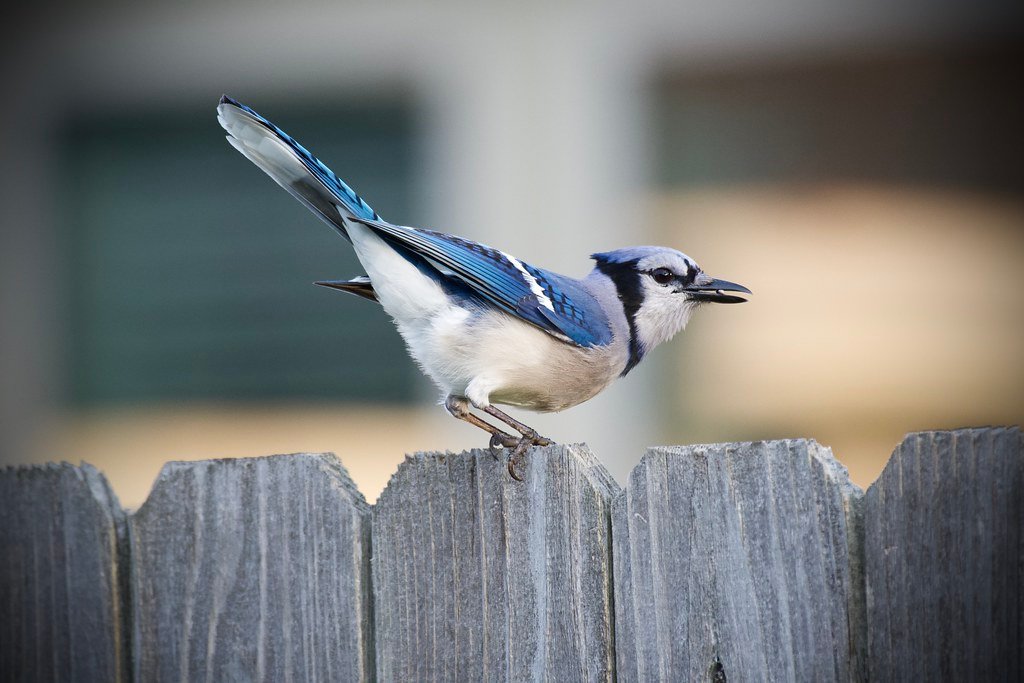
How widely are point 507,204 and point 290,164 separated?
261 cm

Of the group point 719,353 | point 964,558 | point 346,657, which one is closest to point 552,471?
point 346,657

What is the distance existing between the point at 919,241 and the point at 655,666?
4.14 metres

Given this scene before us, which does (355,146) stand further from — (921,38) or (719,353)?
(921,38)

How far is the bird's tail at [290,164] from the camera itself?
9.66 ft

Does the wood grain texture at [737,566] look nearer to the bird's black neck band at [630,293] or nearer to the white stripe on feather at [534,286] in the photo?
the white stripe on feather at [534,286]

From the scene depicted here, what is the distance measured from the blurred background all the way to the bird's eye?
1809 millimetres

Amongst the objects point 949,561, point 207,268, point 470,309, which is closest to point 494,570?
point 949,561

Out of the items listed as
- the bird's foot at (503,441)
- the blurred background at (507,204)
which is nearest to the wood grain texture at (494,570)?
the bird's foot at (503,441)

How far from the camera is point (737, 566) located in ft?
7.12

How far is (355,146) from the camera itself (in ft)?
19.6

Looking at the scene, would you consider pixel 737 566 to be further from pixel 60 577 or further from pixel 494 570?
pixel 60 577

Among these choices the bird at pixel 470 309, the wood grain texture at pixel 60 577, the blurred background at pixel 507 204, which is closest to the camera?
the wood grain texture at pixel 60 577

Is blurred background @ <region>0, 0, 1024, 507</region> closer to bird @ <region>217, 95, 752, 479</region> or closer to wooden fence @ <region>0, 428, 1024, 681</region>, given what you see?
bird @ <region>217, 95, 752, 479</region>

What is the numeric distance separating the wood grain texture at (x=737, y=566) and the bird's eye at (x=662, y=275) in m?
1.54
